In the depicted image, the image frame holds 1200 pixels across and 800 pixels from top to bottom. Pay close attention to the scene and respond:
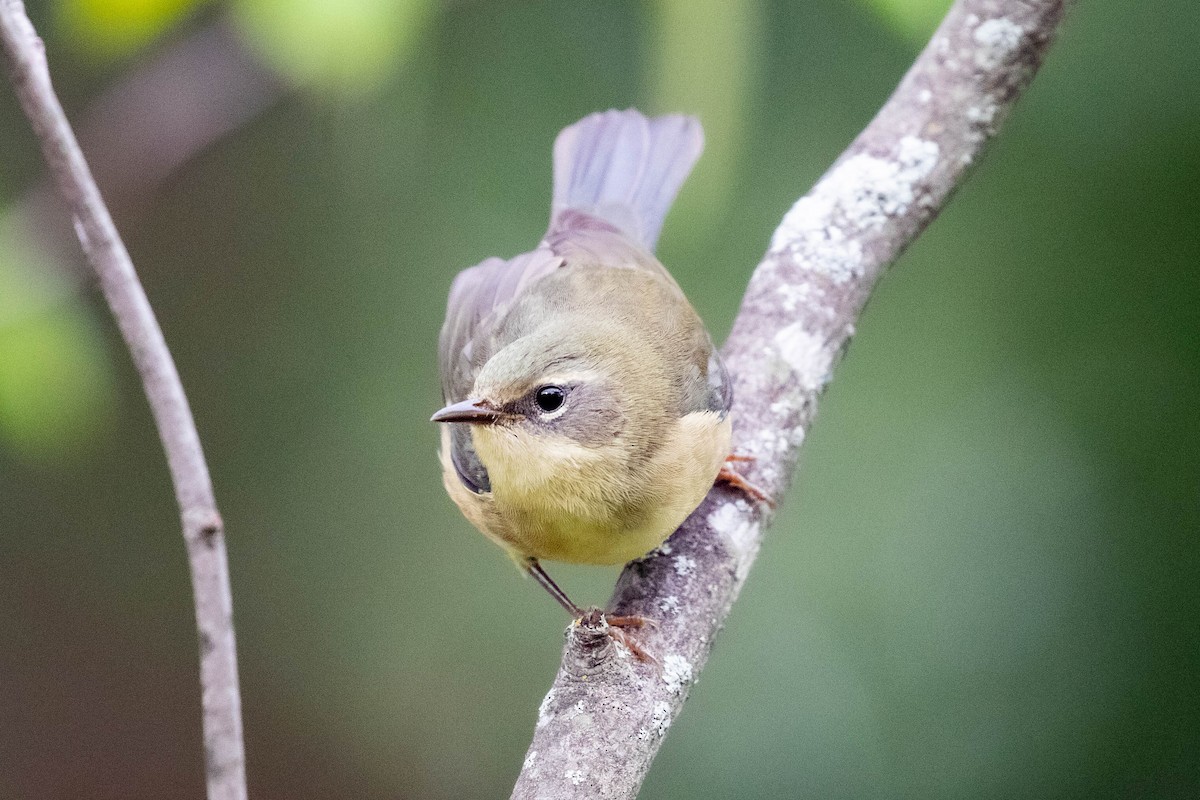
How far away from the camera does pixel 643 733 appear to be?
6.48 feet

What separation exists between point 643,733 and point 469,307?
141 cm

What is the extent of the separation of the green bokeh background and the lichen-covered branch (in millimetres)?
383

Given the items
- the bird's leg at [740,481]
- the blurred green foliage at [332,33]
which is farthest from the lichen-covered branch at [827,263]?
the blurred green foliage at [332,33]

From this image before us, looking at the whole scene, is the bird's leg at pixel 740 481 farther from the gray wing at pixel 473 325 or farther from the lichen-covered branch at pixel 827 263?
the gray wing at pixel 473 325

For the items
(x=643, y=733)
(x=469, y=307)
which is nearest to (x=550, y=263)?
(x=469, y=307)

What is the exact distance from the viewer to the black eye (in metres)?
2.30

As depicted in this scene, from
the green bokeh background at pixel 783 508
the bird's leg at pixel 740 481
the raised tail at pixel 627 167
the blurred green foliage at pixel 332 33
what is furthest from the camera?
the green bokeh background at pixel 783 508

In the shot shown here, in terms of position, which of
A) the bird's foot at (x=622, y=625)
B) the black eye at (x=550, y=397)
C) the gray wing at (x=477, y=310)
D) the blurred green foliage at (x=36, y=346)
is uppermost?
the gray wing at (x=477, y=310)

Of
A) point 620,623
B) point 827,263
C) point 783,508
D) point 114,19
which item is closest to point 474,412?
point 620,623

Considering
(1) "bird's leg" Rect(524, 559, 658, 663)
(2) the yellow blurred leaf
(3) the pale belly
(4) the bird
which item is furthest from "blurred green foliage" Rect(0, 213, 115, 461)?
(1) "bird's leg" Rect(524, 559, 658, 663)

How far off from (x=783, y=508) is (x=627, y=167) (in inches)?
43.8

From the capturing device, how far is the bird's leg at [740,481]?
2590 millimetres

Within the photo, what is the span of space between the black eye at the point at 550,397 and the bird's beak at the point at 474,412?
86 millimetres

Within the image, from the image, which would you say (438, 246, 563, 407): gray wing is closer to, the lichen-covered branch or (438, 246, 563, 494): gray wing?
(438, 246, 563, 494): gray wing
